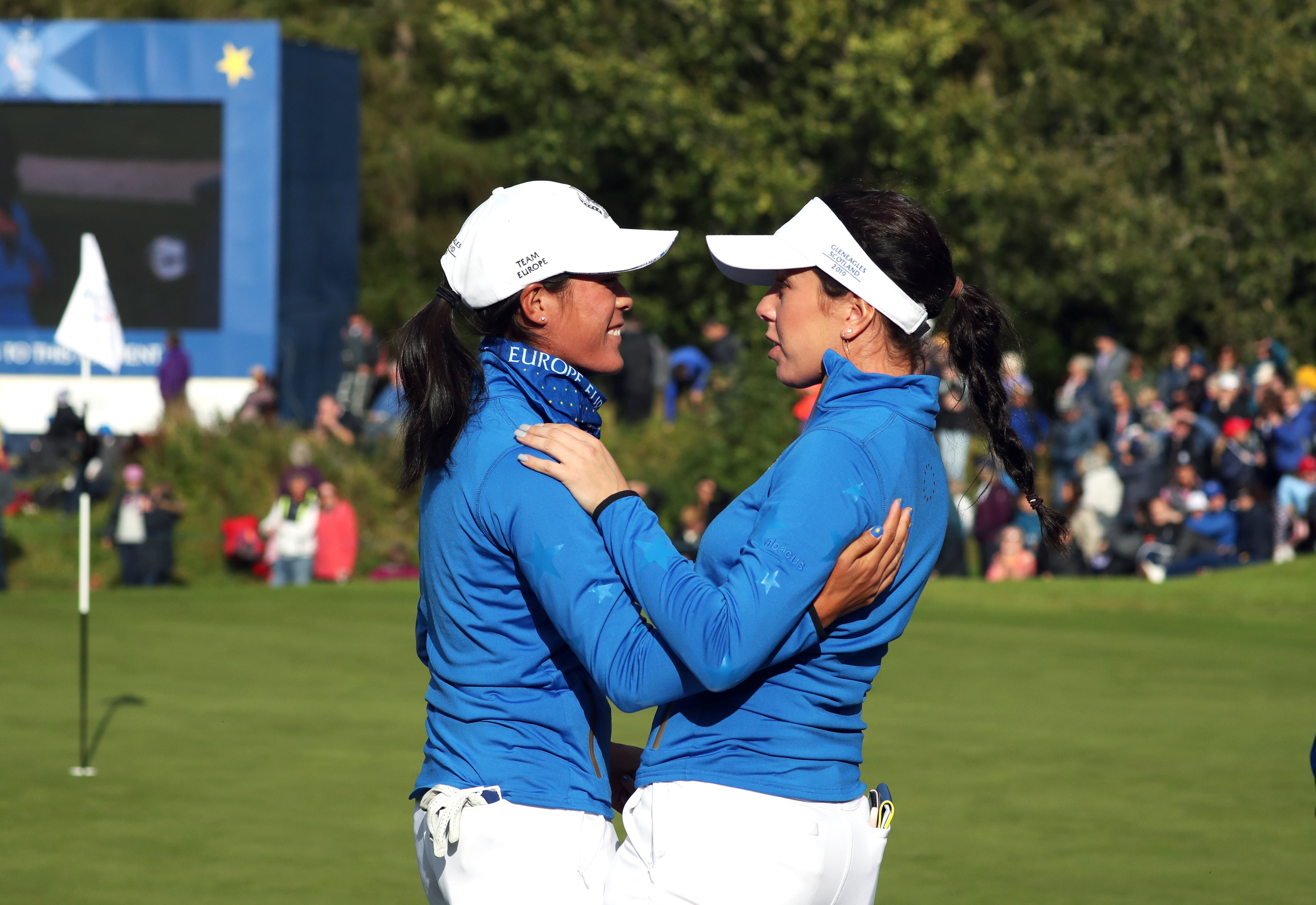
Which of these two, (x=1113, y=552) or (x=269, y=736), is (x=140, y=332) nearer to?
(x=1113, y=552)

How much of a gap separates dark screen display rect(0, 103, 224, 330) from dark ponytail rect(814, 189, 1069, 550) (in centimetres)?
2160

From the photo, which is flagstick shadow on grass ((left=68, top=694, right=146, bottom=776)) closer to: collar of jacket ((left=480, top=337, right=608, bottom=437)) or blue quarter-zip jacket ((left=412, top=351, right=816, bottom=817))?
blue quarter-zip jacket ((left=412, top=351, right=816, bottom=817))

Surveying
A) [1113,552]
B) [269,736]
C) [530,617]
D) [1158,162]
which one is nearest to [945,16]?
[1158,162]

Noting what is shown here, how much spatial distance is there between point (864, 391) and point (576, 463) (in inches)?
19.7

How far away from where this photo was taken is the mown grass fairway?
22.4 feet

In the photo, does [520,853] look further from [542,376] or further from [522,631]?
[542,376]

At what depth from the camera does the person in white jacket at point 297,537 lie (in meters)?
18.0

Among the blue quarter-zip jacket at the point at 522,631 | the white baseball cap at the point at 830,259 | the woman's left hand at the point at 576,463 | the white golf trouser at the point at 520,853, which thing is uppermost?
the white baseball cap at the point at 830,259

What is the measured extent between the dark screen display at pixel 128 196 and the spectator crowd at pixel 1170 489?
10.9 metres

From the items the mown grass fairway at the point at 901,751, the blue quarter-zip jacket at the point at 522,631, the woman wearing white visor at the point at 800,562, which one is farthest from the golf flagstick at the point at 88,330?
the woman wearing white visor at the point at 800,562

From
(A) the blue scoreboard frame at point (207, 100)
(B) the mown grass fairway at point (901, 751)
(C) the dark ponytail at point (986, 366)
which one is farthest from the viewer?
(A) the blue scoreboard frame at point (207, 100)

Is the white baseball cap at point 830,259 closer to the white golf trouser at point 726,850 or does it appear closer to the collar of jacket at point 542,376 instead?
the collar of jacket at point 542,376

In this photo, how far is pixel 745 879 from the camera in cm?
276

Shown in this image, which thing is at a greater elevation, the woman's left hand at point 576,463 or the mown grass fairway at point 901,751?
the woman's left hand at point 576,463
